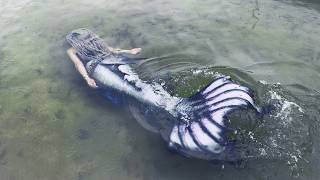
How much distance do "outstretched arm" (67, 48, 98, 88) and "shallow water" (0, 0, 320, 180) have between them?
26 cm

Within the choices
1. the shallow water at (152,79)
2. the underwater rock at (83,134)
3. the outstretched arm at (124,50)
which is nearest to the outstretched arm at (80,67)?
the shallow water at (152,79)

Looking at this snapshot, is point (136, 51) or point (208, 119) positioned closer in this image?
point (208, 119)

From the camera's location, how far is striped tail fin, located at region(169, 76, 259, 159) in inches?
203

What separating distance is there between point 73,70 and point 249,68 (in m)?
3.48

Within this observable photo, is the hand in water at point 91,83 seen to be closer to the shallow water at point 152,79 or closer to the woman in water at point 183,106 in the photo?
the woman in water at point 183,106

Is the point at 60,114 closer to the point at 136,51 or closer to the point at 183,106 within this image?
the point at 136,51

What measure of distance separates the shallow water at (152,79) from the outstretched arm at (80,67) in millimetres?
262

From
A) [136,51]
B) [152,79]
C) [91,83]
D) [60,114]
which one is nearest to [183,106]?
[152,79]

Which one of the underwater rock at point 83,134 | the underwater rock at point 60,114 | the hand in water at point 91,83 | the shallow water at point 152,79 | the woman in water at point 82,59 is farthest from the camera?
the woman in water at point 82,59

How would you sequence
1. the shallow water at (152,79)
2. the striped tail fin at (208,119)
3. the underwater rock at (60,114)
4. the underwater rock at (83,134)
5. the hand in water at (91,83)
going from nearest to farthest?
the striped tail fin at (208,119), the shallow water at (152,79), the underwater rock at (83,134), the underwater rock at (60,114), the hand in water at (91,83)

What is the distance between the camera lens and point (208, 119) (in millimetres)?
5289

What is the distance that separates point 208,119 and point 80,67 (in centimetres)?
337

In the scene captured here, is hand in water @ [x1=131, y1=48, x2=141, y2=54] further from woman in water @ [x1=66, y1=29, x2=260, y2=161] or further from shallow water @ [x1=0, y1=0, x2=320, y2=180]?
woman in water @ [x1=66, y1=29, x2=260, y2=161]

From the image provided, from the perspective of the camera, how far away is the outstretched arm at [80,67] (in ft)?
23.6
